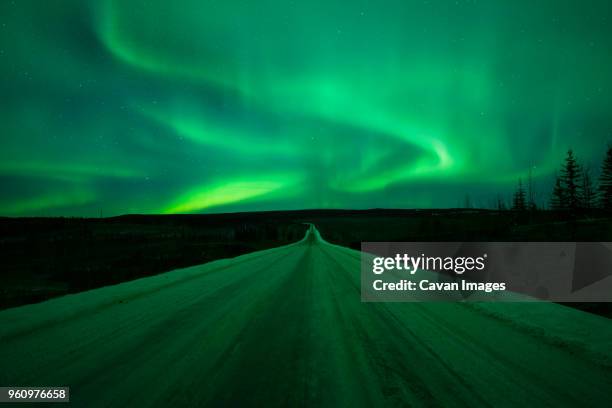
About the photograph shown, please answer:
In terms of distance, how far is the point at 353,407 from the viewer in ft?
→ 8.77

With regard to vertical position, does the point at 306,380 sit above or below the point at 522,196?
below

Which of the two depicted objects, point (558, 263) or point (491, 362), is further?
point (558, 263)

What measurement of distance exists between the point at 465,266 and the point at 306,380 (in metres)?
12.2

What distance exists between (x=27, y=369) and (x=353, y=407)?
11.4 feet

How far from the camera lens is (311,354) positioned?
384 cm

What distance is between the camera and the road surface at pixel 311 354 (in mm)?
2873

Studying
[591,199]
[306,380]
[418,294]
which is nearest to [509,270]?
[418,294]

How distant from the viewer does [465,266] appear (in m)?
13.4

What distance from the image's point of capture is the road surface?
9.43 ft

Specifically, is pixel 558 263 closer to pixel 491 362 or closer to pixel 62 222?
pixel 491 362

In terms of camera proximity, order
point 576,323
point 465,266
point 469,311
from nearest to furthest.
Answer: point 576,323, point 469,311, point 465,266

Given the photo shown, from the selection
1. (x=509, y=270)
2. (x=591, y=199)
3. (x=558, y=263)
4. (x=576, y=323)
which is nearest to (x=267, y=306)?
(x=576, y=323)

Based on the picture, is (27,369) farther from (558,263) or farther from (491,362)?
(558,263)

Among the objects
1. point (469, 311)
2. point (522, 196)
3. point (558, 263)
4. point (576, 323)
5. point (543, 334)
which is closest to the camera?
point (543, 334)
